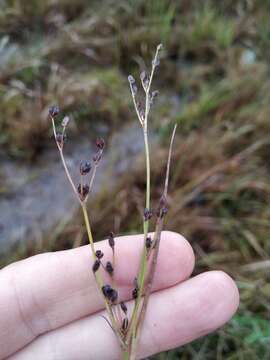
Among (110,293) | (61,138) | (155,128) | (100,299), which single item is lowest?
(100,299)

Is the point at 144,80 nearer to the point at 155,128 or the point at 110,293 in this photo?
the point at 110,293

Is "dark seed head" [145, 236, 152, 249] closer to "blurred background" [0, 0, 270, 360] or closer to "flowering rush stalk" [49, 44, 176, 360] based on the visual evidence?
"flowering rush stalk" [49, 44, 176, 360]

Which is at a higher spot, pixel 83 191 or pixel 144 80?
pixel 144 80

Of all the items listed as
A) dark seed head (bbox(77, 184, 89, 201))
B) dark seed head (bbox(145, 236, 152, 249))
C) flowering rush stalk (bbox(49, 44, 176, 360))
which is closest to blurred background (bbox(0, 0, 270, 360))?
flowering rush stalk (bbox(49, 44, 176, 360))

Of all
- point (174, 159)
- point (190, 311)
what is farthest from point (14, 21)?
point (190, 311)

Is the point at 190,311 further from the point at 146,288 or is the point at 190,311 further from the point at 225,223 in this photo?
the point at 225,223

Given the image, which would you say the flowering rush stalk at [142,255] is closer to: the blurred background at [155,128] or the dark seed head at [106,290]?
the dark seed head at [106,290]

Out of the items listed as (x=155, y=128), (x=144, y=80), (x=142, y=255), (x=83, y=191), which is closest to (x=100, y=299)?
(x=142, y=255)
